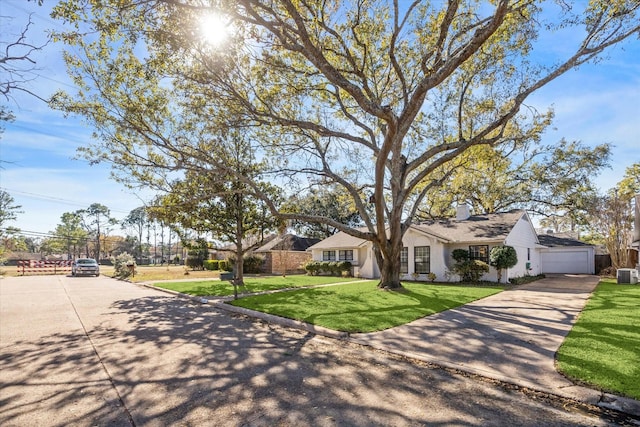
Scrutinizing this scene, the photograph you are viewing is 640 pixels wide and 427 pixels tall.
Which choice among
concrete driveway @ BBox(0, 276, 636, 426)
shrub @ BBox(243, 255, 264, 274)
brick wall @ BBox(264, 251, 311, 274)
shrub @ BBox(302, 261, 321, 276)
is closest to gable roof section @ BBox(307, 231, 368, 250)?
shrub @ BBox(302, 261, 321, 276)

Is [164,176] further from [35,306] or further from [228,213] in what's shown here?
[35,306]

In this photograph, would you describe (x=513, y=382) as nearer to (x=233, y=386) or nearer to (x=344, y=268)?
(x=233, y=386)

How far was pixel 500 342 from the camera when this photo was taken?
629 cm

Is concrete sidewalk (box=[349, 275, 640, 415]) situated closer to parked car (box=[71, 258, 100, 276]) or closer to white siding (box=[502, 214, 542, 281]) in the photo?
white siding (box=[502, 214, 542, 281])

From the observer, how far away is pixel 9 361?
546cm

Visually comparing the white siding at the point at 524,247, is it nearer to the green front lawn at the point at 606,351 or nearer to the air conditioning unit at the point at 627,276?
the air conditioning unit at the point at 627,276

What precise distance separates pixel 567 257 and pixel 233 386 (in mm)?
31977

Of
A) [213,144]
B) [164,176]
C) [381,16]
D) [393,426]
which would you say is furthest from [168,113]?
[393,426]

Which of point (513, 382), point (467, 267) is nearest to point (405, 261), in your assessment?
point (467, 267)

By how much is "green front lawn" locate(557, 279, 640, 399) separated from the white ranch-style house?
9829 mm

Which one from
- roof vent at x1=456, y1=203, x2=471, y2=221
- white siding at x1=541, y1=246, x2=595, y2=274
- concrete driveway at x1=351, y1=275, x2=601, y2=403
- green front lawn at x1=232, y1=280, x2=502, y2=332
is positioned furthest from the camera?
white siding at x1=541, y1=246, x2=595, y2=274

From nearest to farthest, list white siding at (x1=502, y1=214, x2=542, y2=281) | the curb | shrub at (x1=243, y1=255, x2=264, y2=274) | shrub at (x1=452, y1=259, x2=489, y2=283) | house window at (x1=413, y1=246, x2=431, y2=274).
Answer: the curb, shrub at (x1=452, y1=259, x2=489, y2=283), white siding at (x1=502, y1=214, x2=542, y2=281), house window at (x1=413, y1=246, x2=431, y2=274), shrub at (x1=243, y1=255, x2=264, y2=274)

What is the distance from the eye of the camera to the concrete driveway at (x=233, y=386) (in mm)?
3510

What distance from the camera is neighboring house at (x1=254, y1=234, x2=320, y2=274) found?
3108cm
